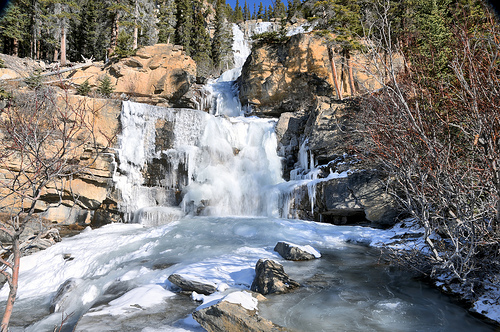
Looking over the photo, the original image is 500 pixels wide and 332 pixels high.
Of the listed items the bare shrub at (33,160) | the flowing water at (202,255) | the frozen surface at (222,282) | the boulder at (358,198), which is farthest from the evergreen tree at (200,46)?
the bare shrub at (33,160)

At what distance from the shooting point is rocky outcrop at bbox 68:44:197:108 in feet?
70.1

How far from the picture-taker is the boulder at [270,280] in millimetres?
5445

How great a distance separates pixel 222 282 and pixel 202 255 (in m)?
2.31

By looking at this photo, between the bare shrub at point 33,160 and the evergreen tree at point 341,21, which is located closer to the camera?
the bare shrub at point 33,160

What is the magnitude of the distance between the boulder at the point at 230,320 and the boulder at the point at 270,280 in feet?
4.58

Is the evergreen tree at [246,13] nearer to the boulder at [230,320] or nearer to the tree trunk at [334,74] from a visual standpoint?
the tree trunk at [334,74]

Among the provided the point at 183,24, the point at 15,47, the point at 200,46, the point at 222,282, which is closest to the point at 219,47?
the point at 200,46

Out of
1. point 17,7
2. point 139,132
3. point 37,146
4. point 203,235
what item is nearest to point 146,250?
point 203,235

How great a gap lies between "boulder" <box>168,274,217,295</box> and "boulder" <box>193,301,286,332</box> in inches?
51.6

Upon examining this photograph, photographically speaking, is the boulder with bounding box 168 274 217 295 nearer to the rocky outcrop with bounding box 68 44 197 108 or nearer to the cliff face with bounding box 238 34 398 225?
the cliff face with bounding box 238 34 398 225

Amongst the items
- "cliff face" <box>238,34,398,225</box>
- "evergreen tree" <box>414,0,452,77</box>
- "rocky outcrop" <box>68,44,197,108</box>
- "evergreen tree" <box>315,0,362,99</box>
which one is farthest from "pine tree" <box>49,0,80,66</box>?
"evergreen tree" <box>414,0,452,77</box>

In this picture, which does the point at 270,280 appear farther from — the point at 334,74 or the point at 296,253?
the point at 334,74

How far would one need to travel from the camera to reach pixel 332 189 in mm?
12859

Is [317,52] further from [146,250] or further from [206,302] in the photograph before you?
[206,302]
